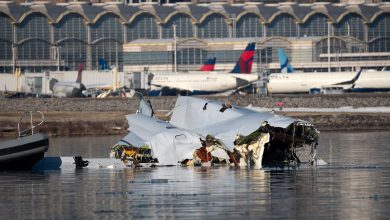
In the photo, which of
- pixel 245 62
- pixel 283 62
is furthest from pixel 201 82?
pixel 283 62

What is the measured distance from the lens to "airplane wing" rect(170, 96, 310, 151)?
1807 inches

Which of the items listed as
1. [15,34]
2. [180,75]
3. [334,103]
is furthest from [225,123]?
[15,34]

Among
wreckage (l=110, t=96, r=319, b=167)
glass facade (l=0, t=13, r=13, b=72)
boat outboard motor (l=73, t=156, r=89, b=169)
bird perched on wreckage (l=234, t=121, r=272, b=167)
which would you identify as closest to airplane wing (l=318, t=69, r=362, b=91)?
glass facade (l=0, t=13, r=13, b=72)

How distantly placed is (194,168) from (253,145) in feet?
7.53

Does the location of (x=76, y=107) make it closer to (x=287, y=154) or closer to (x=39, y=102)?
(x=39, y=102)

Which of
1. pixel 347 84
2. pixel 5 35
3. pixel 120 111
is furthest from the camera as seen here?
pixel 5 35

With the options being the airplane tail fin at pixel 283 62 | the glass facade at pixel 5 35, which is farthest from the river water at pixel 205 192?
the glass facade at pixel 5 35

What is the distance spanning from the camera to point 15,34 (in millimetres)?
196875

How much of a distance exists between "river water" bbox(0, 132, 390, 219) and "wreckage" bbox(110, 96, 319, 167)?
112cm

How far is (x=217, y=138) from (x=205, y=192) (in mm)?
10034

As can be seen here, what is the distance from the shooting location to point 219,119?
1948 inches

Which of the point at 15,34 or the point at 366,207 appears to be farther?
the point at 15,34

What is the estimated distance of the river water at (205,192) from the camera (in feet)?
105

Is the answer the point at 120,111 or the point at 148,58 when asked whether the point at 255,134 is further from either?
the point at 148,58
